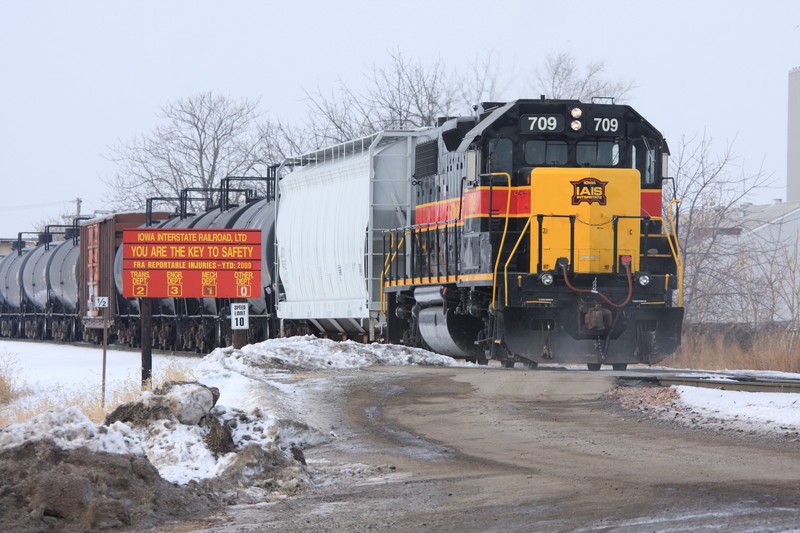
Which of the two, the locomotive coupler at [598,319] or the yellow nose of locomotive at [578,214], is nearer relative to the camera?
the locomotive coupler at [598,319]

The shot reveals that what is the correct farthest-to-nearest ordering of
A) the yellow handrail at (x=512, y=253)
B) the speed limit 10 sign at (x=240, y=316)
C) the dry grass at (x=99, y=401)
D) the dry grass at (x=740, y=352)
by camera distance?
the speed limit 10 sign at (x=240, y=316) → the dry grass at (x=740, y=352) → the yellow handrail at (x=512, y=253) → the dry grass at (x=99, y=401)

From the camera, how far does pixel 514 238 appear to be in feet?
58.8

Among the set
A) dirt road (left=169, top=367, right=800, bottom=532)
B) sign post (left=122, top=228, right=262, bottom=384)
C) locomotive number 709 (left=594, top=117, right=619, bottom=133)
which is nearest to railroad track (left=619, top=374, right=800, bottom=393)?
dirt road (left=169, top=367, right=800, bottom=532)

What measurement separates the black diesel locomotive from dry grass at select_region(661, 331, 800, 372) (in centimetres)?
213

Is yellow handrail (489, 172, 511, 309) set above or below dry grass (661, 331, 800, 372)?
above

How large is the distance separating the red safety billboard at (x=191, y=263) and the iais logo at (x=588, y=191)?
18.0ft

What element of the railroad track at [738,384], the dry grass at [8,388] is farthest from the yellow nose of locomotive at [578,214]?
the dry grass at [8,388]

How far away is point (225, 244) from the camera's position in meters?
20.3

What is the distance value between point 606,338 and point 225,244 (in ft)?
21.6

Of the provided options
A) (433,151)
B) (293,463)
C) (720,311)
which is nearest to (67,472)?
(293,463)

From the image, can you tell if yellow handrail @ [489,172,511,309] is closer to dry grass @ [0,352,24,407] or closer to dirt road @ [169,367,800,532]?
dirt road @ [169,367,800,532]

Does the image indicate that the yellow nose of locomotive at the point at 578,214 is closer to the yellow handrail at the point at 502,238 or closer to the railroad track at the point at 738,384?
the yellow handrail at the point at 502,238

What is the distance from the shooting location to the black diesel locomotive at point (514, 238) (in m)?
17.4

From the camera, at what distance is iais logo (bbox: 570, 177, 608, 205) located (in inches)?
695
